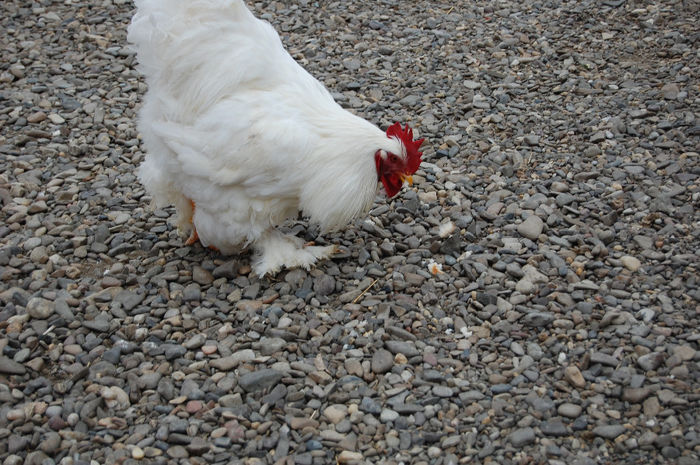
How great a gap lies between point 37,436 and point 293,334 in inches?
63.8

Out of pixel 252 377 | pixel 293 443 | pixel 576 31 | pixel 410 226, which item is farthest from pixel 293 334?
pixel 576 31

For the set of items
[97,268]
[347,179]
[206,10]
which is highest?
[206,10]

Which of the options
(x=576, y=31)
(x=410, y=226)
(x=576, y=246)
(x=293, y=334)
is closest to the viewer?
(x=293, y=334)

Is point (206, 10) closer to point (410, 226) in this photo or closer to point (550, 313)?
point (410, 226)

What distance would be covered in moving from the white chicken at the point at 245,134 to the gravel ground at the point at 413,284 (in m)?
0.57

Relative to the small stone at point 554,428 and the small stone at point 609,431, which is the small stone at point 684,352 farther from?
the small stone at point 554,428

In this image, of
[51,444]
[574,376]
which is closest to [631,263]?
[574,376]

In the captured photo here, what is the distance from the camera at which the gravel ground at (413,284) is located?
12.3 feet

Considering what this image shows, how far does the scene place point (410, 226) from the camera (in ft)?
18.2

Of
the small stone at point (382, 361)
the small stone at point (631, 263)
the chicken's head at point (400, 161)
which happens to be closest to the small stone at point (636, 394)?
the small stone at point (631, 263)

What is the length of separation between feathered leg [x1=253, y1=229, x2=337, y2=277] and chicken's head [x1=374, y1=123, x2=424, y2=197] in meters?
0.78

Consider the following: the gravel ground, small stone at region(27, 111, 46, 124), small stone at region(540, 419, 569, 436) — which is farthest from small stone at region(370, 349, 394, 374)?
Answer: small stone at region(27, 111, 46, 124)

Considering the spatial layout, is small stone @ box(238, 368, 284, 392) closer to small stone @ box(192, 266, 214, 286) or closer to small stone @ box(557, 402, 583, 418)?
small stone @ box(192, 266, 214, 286)

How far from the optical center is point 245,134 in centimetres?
459
